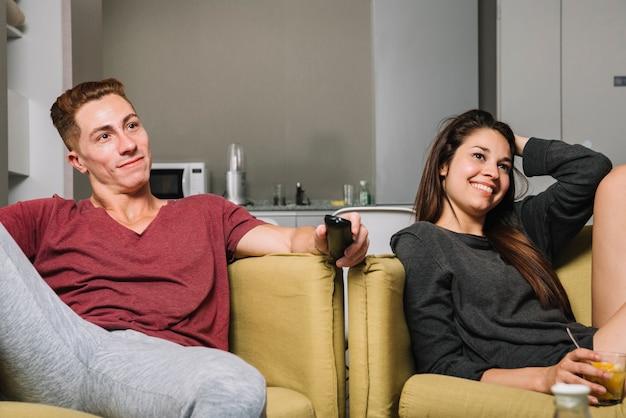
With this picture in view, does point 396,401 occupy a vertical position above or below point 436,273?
below

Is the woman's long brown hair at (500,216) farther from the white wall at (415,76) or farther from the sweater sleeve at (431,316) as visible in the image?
the white wall at (415,76)

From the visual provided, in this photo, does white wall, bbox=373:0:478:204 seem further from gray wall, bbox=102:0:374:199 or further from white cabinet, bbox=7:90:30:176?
white cabinet, bbox=7:90:30:176

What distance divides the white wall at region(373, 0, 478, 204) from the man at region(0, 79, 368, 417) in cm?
340

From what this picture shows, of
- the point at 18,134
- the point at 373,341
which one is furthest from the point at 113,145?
the point at 18,134

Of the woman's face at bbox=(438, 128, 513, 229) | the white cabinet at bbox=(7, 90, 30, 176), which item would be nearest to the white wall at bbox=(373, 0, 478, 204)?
the white cabinet at bbox=(7, 90, 30, 176)

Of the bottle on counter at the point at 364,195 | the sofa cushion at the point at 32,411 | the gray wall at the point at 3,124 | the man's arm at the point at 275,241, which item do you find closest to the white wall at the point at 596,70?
the bottle on counter at the point at 364,195

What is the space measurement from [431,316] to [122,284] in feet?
2.24

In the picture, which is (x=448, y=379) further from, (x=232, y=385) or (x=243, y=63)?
(x=243, y=63)

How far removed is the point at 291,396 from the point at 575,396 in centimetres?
100

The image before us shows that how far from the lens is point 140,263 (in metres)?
1.76

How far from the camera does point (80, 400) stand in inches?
56.6

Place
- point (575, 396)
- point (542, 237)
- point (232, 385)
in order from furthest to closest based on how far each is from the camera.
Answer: point (542, 237) < point (232, 385) < point (575, 396)

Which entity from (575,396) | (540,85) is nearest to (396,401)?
(575,396)

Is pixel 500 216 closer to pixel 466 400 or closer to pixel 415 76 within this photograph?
pixel 466 400
